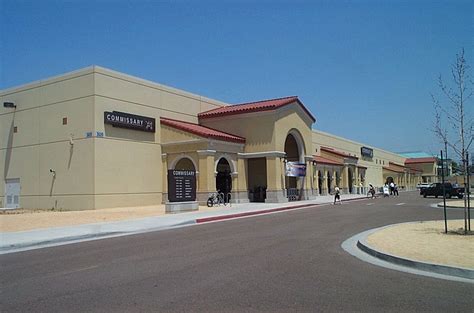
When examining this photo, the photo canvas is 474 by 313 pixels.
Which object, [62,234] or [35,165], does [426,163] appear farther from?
[62,234]

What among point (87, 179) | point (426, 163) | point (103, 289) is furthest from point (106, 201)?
point (426, 163)

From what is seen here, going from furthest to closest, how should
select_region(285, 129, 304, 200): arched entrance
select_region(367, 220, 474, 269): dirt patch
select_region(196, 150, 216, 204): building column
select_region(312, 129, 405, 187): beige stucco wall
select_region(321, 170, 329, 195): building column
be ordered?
select_region(312, 129, 405, 187): beige stucco wall
select_region(321, 170, 329, 195): building column
select_region(285, 129, 304, 200): arched entrance
select_region(196, 150, 216, 204): building column
select_region(367, 220, 474, 269): dirt patch

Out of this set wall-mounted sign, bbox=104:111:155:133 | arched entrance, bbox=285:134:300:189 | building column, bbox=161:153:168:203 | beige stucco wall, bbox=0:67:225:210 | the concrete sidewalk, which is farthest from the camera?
arched entrance, bbox=285:134:300:189

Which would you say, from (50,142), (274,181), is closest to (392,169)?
(274,181)

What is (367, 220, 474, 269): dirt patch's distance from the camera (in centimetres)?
936

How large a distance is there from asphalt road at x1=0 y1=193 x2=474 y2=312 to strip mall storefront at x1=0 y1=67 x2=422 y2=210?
15034 mm

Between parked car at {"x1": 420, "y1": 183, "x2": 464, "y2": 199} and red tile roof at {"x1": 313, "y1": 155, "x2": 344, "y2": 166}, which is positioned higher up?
red tile roof at {"x1": 313, "y1": 155, "x2": 344, "y2": 166}

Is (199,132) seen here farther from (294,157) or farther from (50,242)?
(50,242)

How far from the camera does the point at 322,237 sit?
46.5ft

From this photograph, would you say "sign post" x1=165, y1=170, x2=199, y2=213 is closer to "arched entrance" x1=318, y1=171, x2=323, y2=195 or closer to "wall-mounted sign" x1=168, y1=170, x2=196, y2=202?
"wall-mounted sign" x1=168, y1=170, x2=196, y2=202

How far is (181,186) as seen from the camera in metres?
26.6

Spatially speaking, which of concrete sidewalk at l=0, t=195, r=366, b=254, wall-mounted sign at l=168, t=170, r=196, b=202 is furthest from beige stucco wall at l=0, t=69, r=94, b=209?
concrete sidewalk at l=0, t=195, r=366, b=254

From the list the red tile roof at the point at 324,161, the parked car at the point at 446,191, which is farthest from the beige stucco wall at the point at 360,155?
the parked car at the point at 446,191

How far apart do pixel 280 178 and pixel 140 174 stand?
11.4 metres
